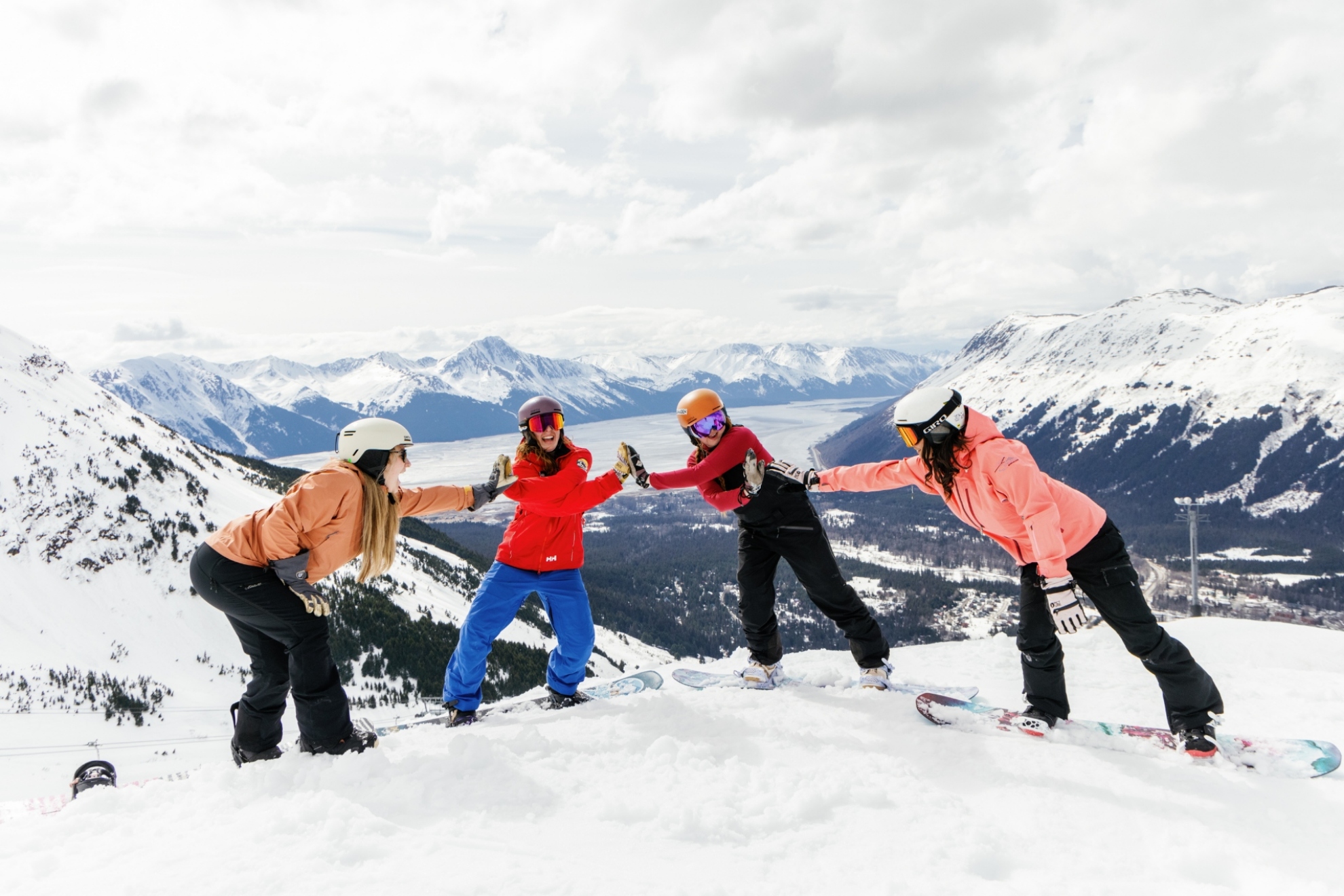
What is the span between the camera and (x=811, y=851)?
Result: 3.17m

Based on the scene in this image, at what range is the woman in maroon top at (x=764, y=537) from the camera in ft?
19.5

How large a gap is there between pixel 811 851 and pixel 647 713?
6.82 feet

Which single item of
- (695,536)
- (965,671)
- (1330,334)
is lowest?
(695,536)

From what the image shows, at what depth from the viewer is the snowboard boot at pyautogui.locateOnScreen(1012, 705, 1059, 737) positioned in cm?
480

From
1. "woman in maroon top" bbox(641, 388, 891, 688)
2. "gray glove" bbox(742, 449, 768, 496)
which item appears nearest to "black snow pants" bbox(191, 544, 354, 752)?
"woman in maroon top" bbox(641, 388, 891, 688)

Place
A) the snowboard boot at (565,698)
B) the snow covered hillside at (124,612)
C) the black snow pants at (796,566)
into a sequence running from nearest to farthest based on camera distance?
the black snow pants at (796,566) → the snowboard boot at (565,698) → the snow covered hillside at (124,612)

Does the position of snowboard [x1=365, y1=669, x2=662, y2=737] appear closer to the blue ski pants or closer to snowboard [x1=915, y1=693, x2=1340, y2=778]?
the blue ski pants

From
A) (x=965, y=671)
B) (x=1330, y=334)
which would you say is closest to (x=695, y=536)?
(x=965, y=671)

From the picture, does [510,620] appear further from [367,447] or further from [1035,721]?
[1035,721]

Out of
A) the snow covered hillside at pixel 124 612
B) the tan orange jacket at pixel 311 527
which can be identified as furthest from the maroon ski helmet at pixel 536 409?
the snow covered hillside at pixel 124 612

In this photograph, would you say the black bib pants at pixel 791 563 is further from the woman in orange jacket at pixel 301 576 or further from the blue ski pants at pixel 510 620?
the woman in orange jacket at pixel 301 576

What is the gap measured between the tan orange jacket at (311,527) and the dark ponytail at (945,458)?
4.18 m

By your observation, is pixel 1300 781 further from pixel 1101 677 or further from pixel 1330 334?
pixel 1330 334

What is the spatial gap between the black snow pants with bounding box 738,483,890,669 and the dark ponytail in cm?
116
